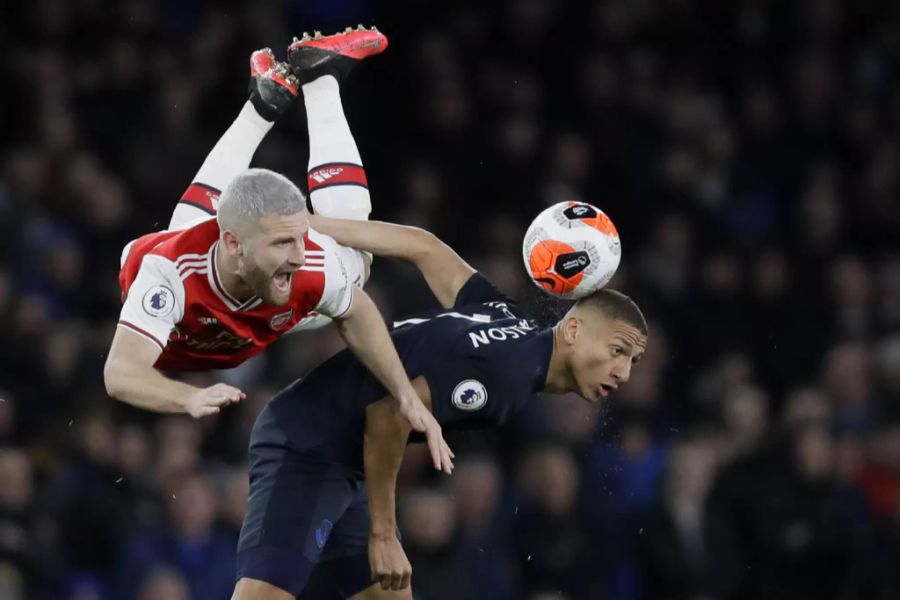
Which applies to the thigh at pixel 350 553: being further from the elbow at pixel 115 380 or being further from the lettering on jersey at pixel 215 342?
the elbow at pixel 115 380

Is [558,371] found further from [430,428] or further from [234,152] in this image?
[234,152]

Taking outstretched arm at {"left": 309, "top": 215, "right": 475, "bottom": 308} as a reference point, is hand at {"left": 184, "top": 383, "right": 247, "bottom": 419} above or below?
above

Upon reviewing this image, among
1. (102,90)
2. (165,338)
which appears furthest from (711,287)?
(165,338)

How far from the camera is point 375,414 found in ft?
16.7

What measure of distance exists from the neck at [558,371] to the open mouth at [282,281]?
0.92 meters

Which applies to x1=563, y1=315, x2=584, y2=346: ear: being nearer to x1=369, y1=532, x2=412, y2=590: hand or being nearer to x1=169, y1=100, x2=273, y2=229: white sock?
x1=369, y1=532, x2=412, y2=590: hand

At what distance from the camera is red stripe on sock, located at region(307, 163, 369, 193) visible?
5.91 meters

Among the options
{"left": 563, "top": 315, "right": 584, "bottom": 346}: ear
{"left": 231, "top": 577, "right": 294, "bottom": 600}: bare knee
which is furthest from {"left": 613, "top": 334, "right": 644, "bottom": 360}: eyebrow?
{"left": 231, "top": 577, "right": 294, "bottom": 600}: bare knee

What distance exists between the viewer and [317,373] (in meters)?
5.46

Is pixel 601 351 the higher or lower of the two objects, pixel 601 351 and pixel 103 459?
the higher

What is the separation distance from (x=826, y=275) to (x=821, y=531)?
2.13 metres

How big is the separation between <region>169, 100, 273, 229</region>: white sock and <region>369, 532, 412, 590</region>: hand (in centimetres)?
149

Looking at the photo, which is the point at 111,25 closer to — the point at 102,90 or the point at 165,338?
the point at 102,90

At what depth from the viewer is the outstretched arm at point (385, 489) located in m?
5.01
